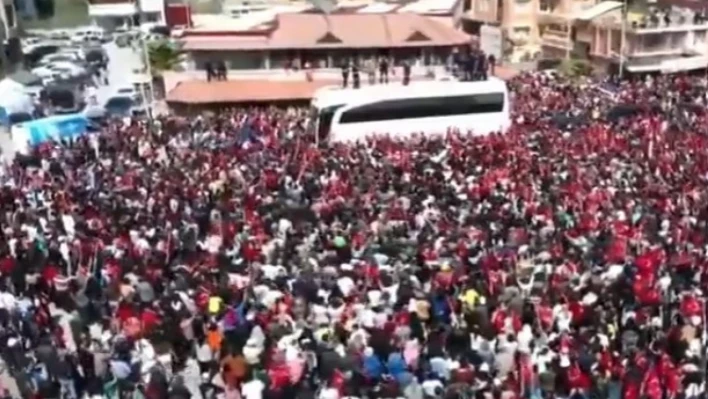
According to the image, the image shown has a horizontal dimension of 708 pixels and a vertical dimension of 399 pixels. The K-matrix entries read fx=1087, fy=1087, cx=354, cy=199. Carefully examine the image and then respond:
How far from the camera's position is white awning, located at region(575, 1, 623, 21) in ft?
135

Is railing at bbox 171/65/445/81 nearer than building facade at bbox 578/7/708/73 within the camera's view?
Yes

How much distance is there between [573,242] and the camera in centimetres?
1525

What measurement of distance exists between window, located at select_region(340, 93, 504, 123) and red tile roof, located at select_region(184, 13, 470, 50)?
7839 millimetres

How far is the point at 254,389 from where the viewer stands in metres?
10.9

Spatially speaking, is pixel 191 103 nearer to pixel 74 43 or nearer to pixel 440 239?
pixel 74 43

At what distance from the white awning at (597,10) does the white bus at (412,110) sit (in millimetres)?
13571

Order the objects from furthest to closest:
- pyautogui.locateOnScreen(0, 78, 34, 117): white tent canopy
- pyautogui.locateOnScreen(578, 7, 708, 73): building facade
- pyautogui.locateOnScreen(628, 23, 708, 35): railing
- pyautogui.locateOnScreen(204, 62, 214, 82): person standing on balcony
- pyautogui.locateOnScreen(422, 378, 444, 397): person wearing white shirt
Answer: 1. pyautogui.locateOnScreen(578, 7, 708, 73): building facade
2. pyautogui.locateOnScreen(628, 23, 708, 35): railing
3. pyautogui.locateOnScreen(204, 62, 214, 82): person standing on balcony
4. pyautogui.locateOnScreen(0, 78, 34, 117): white tent canopy
5. pyautogui.locateOnScreen(422, 378, 444, 397): person wearing white shirt

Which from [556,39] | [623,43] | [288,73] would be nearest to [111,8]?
[288,73]

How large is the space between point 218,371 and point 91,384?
138cm

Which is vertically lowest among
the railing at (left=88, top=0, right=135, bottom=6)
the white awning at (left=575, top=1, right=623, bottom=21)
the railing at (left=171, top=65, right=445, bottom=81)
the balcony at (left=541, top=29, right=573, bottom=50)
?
the balcony at (left=541, top=29, right=573, bottom=50)

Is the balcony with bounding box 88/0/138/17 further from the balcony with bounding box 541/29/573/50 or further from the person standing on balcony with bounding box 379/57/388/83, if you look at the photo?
the balcony with bounding box 541/29/573/50

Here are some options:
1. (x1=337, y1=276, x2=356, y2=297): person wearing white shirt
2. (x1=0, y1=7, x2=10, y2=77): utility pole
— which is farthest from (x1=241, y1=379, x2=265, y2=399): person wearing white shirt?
(x1=0, y1=7, x2=10, y2=77): utility pole

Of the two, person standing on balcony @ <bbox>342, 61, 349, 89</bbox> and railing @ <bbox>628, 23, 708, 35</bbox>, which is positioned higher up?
railing @ <bbox>628, 23, 708, 35</bbox>

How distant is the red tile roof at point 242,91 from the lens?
33.8 m
